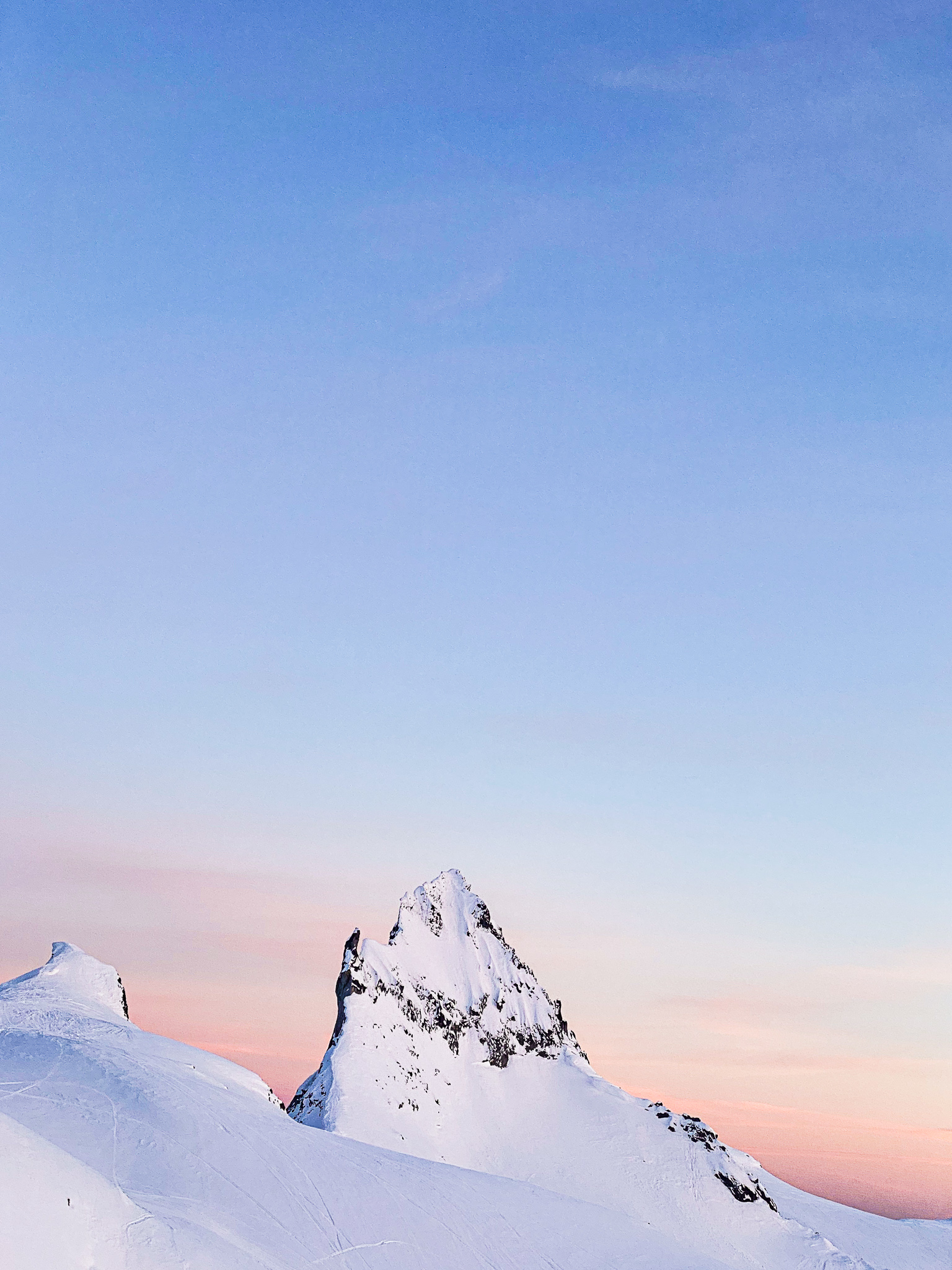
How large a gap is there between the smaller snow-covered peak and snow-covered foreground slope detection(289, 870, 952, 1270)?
2086cm

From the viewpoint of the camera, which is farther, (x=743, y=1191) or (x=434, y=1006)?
(x=434, y=1006)

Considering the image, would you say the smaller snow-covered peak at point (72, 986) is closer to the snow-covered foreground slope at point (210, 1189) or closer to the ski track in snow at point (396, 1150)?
the ski track in snow at point (396, 1150)

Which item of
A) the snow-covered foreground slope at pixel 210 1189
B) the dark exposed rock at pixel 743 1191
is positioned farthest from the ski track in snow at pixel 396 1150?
the dark exposed rock at pixel 743 1191

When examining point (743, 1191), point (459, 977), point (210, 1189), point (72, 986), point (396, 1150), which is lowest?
point (743, 1191)

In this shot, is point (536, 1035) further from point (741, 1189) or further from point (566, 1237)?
point (566, 1237)

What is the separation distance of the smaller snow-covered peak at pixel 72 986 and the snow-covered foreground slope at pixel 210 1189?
7.79m

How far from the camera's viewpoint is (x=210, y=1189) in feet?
141

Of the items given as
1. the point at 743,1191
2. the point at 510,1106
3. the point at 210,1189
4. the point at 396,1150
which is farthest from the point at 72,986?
the point at 743,1191

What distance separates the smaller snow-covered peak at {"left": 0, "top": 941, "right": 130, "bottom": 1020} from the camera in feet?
236

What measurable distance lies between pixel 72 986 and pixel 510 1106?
53.2m

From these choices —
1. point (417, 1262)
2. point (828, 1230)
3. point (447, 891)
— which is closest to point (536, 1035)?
point (447, 891)

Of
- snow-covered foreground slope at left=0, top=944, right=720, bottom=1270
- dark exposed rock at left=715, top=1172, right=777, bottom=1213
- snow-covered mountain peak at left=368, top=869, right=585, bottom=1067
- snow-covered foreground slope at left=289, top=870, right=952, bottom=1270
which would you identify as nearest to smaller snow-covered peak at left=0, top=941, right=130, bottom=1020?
snow-covered foreground slope at left=0, top=944, right=720, bottom=1270

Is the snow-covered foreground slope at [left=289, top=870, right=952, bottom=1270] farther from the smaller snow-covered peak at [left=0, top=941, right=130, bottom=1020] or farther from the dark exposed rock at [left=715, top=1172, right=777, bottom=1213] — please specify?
the smaller snow-covered peak at [left=0, top=941, right=130, bottom=1020]

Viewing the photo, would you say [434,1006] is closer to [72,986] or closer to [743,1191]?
[743,1191]
